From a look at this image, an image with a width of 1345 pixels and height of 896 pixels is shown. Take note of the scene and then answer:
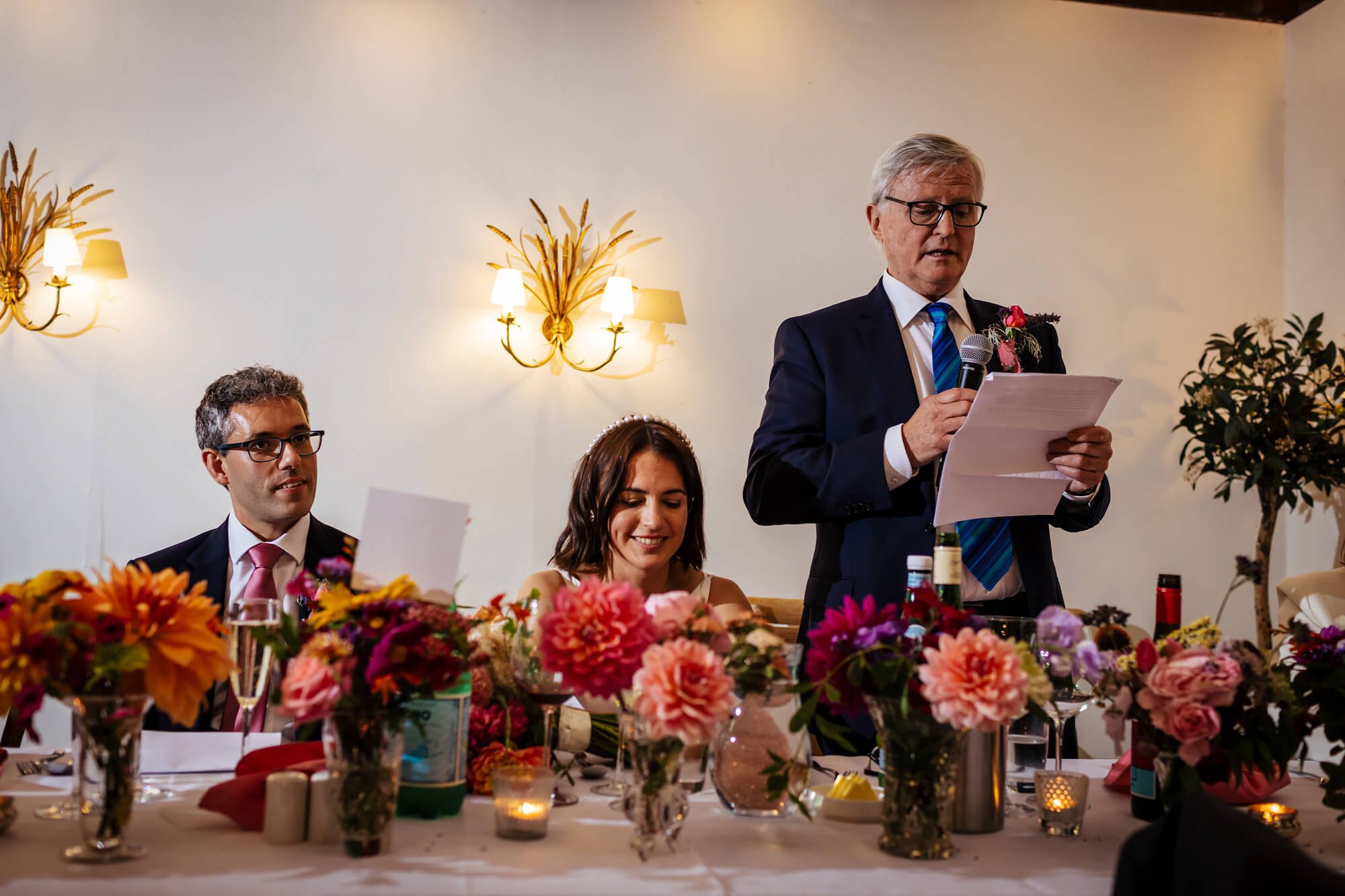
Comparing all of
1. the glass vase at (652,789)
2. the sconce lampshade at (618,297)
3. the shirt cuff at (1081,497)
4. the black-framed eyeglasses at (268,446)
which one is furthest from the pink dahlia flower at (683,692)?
the sconce lampshade at (618,297)

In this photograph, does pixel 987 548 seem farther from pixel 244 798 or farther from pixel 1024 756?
pixel 244 798

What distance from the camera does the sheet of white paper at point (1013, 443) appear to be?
6.12 feet

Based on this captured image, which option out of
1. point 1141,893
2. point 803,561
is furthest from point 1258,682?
point 803,561

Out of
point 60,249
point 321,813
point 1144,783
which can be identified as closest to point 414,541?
point 321,813

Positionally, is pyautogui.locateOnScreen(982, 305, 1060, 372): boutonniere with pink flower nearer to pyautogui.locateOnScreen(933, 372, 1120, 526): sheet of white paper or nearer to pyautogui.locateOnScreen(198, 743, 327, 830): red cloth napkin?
pyautogui.locateOnScreen(933, 372, 1120, 526): sheet of white paper

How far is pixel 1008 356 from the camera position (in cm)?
219

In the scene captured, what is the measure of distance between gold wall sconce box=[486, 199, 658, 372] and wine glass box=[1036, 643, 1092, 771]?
315cm

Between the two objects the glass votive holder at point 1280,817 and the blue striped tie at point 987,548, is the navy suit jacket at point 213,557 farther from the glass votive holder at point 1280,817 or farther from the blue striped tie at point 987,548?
the glass votive holder at point 1280,817

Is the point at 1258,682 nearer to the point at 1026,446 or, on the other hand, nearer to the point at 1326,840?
the point at 1326,840

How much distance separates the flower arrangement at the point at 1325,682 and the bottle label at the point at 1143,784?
204 mm

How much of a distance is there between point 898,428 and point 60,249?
3454 millimetres

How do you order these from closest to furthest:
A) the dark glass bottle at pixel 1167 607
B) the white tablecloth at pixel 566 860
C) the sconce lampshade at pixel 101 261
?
the white tablecloth at pixel 566 860, the dark glass bottle at pixel 1167 607, the sconce lampshade at pixel 101 261

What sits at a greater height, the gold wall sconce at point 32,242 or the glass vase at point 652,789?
the gold wall sconce at point 32,242

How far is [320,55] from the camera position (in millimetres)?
4402
